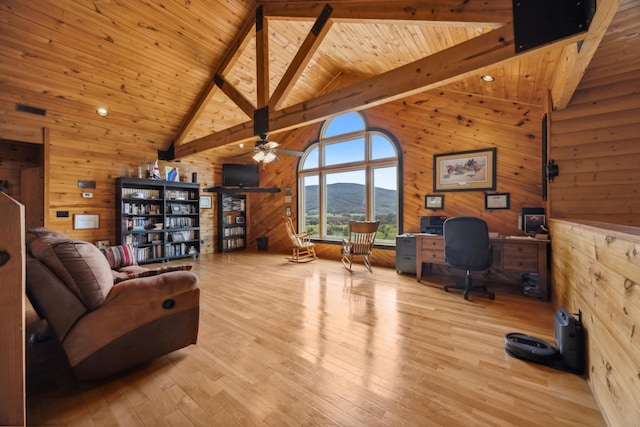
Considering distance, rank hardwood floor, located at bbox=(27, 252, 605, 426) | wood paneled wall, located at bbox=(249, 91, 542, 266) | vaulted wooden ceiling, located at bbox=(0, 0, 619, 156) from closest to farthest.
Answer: hardwood floor, located at bbox=(27, 252, 605, 426) → vaulted wooden ceiling, located at bbox=(0, 0, 619, 156) → wood paneled wall, located at bbox=(249, 91, 542, 266)

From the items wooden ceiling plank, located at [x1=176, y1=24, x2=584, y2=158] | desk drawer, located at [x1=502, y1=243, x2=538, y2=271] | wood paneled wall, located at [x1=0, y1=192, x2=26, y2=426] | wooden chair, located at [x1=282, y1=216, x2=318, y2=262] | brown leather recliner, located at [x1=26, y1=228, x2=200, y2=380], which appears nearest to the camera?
wood paneled wall, located at [x1=0, y1=192, x2=26, y2=426]

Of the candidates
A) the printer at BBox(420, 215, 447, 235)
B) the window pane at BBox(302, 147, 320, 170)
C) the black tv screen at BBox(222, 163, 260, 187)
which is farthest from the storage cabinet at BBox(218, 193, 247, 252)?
the printer at BBox(420, 215, 447, 235)

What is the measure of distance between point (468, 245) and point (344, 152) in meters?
3.59

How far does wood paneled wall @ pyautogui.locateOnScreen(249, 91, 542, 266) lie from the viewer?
4.02m

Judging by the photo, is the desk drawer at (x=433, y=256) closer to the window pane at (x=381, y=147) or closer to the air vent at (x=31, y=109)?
the window pane at (x=381, y=147)

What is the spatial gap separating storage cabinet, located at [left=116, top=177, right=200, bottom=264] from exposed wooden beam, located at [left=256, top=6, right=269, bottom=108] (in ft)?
10.5

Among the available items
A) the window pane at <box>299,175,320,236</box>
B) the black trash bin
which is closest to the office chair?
the window pane at <box>299,175,320,236</box>

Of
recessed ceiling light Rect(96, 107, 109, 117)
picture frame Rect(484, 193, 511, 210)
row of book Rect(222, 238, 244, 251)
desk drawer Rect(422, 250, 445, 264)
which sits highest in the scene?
recessed ceiling light Rect(96, 107, 109, 117)

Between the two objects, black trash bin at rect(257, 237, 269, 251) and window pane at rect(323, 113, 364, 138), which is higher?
window pane at rect(323, 113, 364, 138)

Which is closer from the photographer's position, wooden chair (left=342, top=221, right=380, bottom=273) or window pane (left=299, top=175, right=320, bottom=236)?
wooden chair (left=342, top=221, right=380, bottom=273)

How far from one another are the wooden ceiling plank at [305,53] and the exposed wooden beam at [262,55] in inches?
11.1

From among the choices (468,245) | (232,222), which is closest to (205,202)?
(232,222)

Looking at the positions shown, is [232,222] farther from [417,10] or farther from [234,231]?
[417,10]

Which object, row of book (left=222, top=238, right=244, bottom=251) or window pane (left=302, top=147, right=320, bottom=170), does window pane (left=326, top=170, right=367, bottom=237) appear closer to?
window pane (left=302, top=147, right=320, bottom=170)
